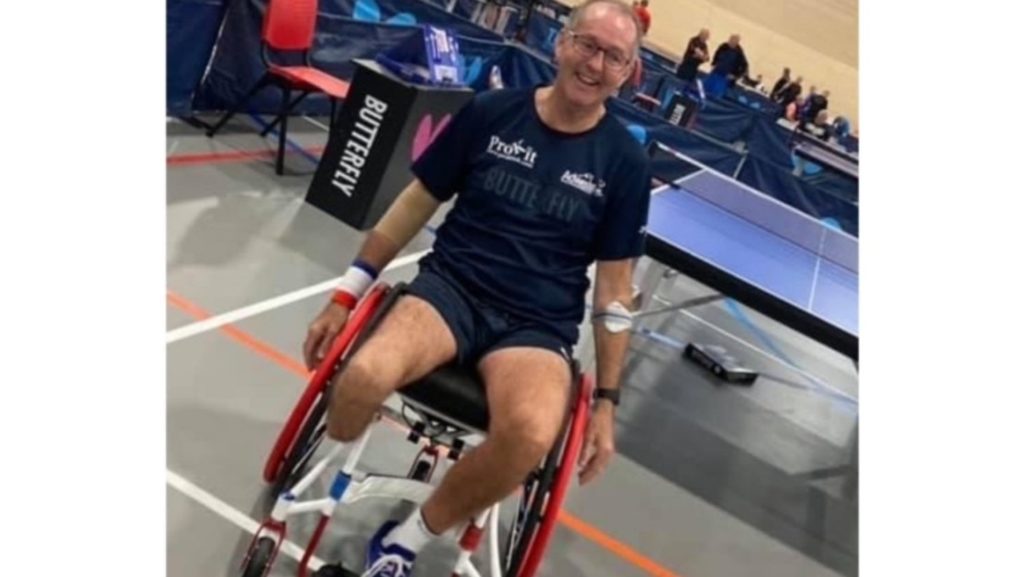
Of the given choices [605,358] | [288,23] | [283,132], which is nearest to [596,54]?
[605,358]

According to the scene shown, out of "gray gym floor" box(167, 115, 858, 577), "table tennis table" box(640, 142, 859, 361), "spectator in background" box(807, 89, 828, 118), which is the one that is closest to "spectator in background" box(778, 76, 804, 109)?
"spectator in background" box(807, 89, 828, 118)

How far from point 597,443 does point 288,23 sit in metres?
3.62

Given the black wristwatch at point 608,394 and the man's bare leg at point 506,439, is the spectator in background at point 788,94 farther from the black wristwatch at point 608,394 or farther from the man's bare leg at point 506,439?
the man's bare leg at point 506,439

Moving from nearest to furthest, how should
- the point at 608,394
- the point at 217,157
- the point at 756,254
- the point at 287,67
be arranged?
the point at 608,394, the point at 756,254, the point at 217,157, the point at 287,67

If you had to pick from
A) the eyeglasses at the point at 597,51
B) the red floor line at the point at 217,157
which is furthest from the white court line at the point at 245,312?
the red floor line at the point at 217,157

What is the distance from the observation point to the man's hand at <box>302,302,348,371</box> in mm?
1946

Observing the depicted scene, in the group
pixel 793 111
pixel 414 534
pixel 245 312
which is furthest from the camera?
pixel 793 111

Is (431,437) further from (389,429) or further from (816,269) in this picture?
(816,269)

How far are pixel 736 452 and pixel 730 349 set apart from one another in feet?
4.75

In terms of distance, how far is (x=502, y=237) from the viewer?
2.03m

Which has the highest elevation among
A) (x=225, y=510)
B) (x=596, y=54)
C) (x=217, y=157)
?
(x=596, y=54)

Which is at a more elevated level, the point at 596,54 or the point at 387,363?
the point at 596,54

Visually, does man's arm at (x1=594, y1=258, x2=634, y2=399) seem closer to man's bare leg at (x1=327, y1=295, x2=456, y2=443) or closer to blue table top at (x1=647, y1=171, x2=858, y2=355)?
man's bare leg at (x1=327, y1=295, x2=456, y2=443)

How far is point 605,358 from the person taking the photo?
204cm
